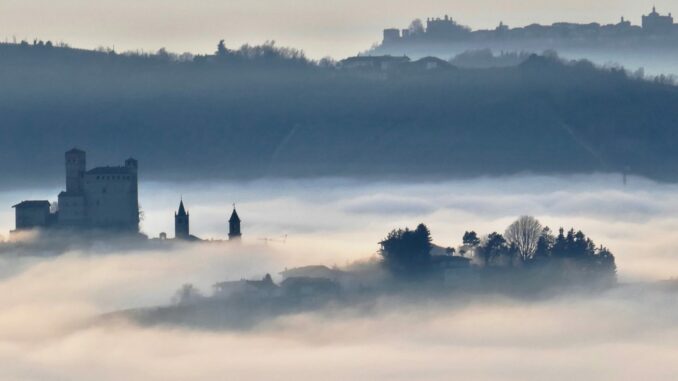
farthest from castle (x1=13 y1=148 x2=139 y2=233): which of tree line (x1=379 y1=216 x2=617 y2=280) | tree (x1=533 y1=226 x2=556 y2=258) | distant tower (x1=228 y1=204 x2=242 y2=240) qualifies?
tree (x1=533 y1=226 x2=556 y2=258)

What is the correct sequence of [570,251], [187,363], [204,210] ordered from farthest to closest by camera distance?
[204,210], [570,251], [187,363]

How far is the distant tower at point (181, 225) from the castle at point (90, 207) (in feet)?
6.18

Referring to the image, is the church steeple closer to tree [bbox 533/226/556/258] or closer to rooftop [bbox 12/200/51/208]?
rooftop [bbox 12/200/51/208]

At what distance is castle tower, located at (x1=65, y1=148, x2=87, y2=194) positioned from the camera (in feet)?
560

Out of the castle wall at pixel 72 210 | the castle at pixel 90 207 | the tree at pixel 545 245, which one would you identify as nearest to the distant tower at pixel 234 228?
the castle at pixel 90 207

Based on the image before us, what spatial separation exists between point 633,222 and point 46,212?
97.0 feet

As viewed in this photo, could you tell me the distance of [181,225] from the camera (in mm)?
172875

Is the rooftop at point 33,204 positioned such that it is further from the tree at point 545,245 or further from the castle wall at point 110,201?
the tree at point 545,245

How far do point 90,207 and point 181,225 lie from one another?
479 centimetres

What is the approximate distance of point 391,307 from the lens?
16200 cm

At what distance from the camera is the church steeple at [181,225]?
171712 millimetres

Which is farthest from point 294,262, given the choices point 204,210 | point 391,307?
point 204,210

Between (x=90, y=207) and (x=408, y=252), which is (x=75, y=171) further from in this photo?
(x=408, y=252)

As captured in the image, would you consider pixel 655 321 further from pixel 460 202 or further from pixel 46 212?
pixel 460 202
